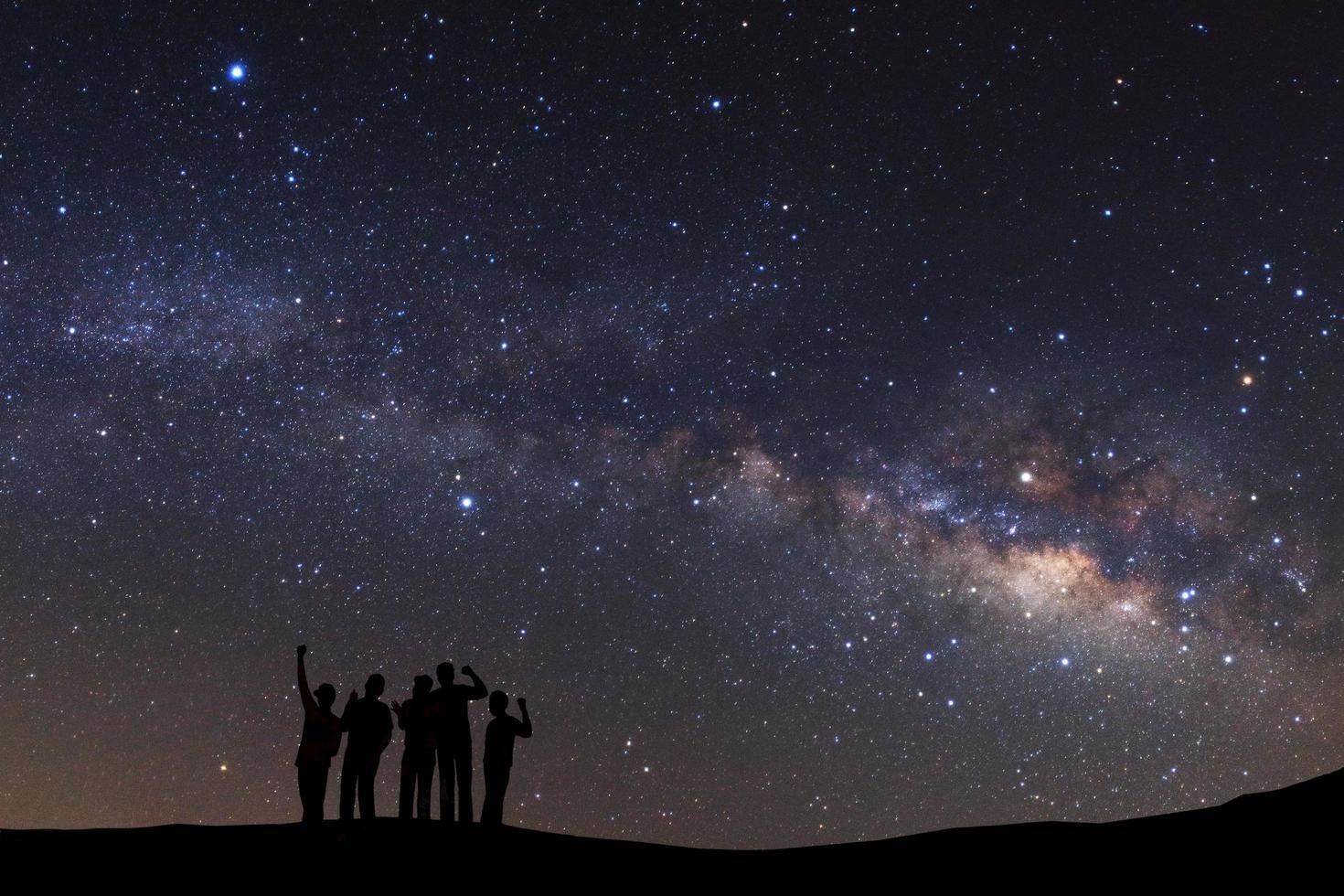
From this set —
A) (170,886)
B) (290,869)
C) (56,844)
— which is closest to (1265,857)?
(290,869)

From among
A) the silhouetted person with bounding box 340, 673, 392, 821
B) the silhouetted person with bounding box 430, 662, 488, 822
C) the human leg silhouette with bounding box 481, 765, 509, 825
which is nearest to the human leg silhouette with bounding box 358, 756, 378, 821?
the silhouetted person with bounding box 340, 673, 392, 821

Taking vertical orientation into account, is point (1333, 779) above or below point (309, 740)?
below

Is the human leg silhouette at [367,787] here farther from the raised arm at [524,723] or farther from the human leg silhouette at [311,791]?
the raised arm at [524,723]

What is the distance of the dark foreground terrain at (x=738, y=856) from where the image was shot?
805cm

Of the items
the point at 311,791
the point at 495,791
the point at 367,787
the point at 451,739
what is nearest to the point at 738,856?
the point at 495,791

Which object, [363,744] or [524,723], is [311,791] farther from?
[524,723]

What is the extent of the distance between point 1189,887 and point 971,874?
1672mm

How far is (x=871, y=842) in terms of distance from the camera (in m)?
10.0

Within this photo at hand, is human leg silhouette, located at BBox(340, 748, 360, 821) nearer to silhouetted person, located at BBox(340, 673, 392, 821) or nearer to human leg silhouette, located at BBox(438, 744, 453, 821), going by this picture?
silhouetted person, located at BBox(340, 673, 392, 821)

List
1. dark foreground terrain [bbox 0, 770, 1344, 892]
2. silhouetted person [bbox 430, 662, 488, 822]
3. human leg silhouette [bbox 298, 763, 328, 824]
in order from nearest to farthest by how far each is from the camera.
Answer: dark foreground terrain [bbox 0, 770, 1344, 892]
human leg silhouette [bbox 298, 763, 328, 824]
silhouetted person [bbox 430, 662, 488, 822]

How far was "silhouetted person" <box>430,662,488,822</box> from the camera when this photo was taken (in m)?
9.70

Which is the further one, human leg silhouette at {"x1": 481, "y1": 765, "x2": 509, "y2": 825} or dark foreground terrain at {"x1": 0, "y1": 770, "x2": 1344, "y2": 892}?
human leg silhouette at {"x1": 481, "y1": 765, "x2": 509, "y2": 825}

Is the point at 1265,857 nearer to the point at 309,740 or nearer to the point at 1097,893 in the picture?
the point at 1097,893

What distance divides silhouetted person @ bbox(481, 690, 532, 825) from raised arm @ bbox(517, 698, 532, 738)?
0.10 ft
